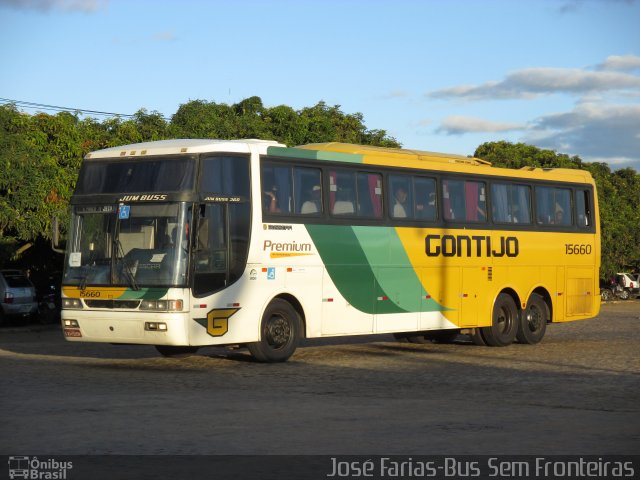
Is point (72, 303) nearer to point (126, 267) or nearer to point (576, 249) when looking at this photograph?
point (126, 267)

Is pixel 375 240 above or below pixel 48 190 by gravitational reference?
below

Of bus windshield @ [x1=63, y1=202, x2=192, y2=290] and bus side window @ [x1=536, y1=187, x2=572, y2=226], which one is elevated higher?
bus side window @ [x1=536, y1=187, x2=572, y2=226]

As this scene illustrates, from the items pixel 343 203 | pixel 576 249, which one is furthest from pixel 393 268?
pixel 576 249

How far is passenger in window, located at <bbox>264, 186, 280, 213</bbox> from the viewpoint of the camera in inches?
761

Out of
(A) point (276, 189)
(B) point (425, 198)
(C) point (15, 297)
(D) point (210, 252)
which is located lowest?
(C) point (15, 297)

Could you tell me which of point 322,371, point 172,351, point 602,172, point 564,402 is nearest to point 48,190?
point 172,351

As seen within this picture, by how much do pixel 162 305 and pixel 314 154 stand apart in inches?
168

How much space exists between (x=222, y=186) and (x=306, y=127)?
26.8 metres

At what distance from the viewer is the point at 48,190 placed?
33125 millimetres

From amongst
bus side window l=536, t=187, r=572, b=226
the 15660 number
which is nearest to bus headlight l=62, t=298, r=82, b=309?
bus side window l=536, t=187, r=572, b=226

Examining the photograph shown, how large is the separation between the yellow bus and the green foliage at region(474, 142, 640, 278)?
37.5m

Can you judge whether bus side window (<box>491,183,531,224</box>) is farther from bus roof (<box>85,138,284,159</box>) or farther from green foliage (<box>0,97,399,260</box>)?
green foliage (<box>0,97,399,260</box>)

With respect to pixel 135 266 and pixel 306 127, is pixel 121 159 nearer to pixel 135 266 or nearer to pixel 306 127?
pixel 135 266

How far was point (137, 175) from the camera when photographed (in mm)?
18781
